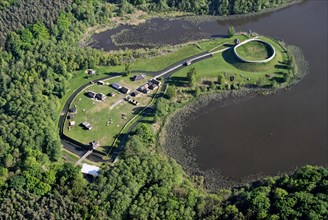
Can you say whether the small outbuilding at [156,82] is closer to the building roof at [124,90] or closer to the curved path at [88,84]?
the curved path at [88,84]

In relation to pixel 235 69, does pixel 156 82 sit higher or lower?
lower

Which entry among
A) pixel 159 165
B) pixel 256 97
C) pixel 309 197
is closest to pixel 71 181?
pixel 159 165

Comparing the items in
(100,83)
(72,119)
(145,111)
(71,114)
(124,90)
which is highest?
(124,90)

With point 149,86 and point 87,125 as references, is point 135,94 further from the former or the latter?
point 87,125

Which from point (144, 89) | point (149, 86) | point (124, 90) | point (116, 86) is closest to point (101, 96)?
point (116, 86)

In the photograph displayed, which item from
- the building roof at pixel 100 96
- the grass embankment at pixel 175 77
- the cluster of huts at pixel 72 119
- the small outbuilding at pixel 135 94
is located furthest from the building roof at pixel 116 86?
the cluster of huts at pixel 72 119

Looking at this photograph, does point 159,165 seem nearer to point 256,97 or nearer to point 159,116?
point 159,116
